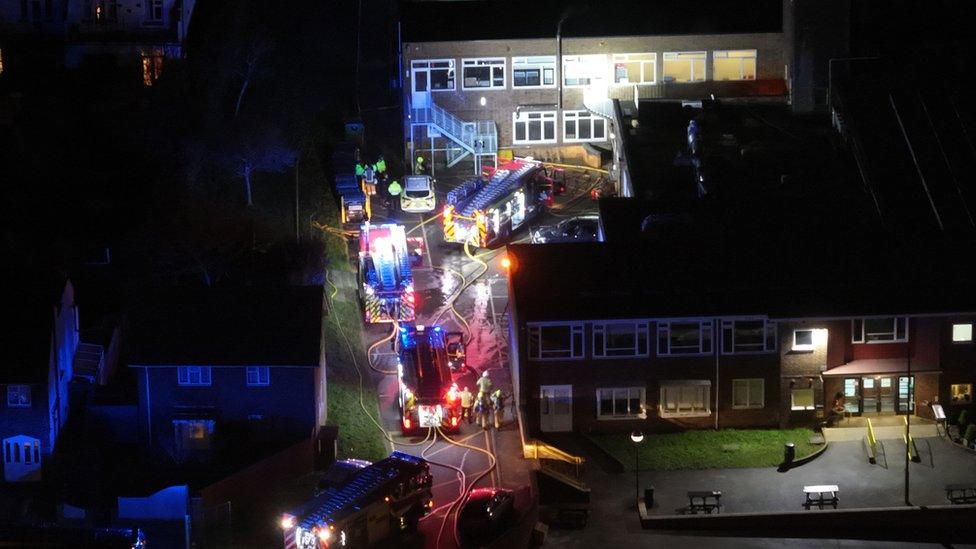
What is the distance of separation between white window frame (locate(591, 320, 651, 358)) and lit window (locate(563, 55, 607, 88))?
19.8 m

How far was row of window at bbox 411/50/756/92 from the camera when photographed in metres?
73.1

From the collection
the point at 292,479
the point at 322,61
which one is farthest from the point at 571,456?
the point at 322,61

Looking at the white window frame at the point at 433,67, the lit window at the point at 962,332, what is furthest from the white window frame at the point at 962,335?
the white window frame at the point at 433,67

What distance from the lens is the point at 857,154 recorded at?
6894 cm

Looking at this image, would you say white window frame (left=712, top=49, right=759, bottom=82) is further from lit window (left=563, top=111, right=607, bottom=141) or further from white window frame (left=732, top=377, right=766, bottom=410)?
white window frame (left=732, top=377, right=766, bottom=410)

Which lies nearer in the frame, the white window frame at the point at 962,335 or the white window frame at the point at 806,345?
the white window frame at the point at 806,345

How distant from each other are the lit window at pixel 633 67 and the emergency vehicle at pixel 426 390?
1935 cm

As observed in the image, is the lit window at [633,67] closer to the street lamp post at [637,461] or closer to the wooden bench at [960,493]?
the street lamp post at [637,461]

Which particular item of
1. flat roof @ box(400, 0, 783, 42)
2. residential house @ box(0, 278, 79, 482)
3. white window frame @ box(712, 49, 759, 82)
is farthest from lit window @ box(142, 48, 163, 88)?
white window frame @ box(712, 49, 759, 82)

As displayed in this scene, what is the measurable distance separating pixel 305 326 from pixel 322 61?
88.5 feet

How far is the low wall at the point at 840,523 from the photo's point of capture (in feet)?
168

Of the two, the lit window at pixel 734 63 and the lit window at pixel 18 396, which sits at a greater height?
the lit window at pixel 734 63

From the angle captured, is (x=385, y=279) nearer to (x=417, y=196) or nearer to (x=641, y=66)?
(x=417, y=196)

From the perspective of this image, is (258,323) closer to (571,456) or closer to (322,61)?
(571,456)
